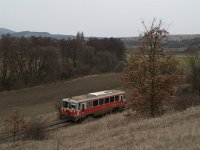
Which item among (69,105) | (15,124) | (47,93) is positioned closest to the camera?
(15,124)

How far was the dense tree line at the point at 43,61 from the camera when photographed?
6359cm

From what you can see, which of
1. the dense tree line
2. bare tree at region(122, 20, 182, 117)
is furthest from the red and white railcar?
the dense tree line

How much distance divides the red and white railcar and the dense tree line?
28410 mm

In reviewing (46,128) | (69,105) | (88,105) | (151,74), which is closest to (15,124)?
(46,128)

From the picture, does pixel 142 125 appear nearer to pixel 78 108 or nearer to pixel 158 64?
pixel 158 64

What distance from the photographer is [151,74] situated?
22.3 meters

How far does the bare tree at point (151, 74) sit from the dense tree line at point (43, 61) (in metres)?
42.2

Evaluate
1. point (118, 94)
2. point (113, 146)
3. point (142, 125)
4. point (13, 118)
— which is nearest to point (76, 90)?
point (118, 94)

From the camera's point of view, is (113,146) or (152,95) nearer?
(113,146)

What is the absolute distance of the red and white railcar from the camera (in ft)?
110

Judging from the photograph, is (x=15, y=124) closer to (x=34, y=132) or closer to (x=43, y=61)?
(x=34, y=132)

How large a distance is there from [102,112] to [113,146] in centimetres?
2316

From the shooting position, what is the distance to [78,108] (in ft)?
110

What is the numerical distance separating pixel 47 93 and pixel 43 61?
13.9 meters
